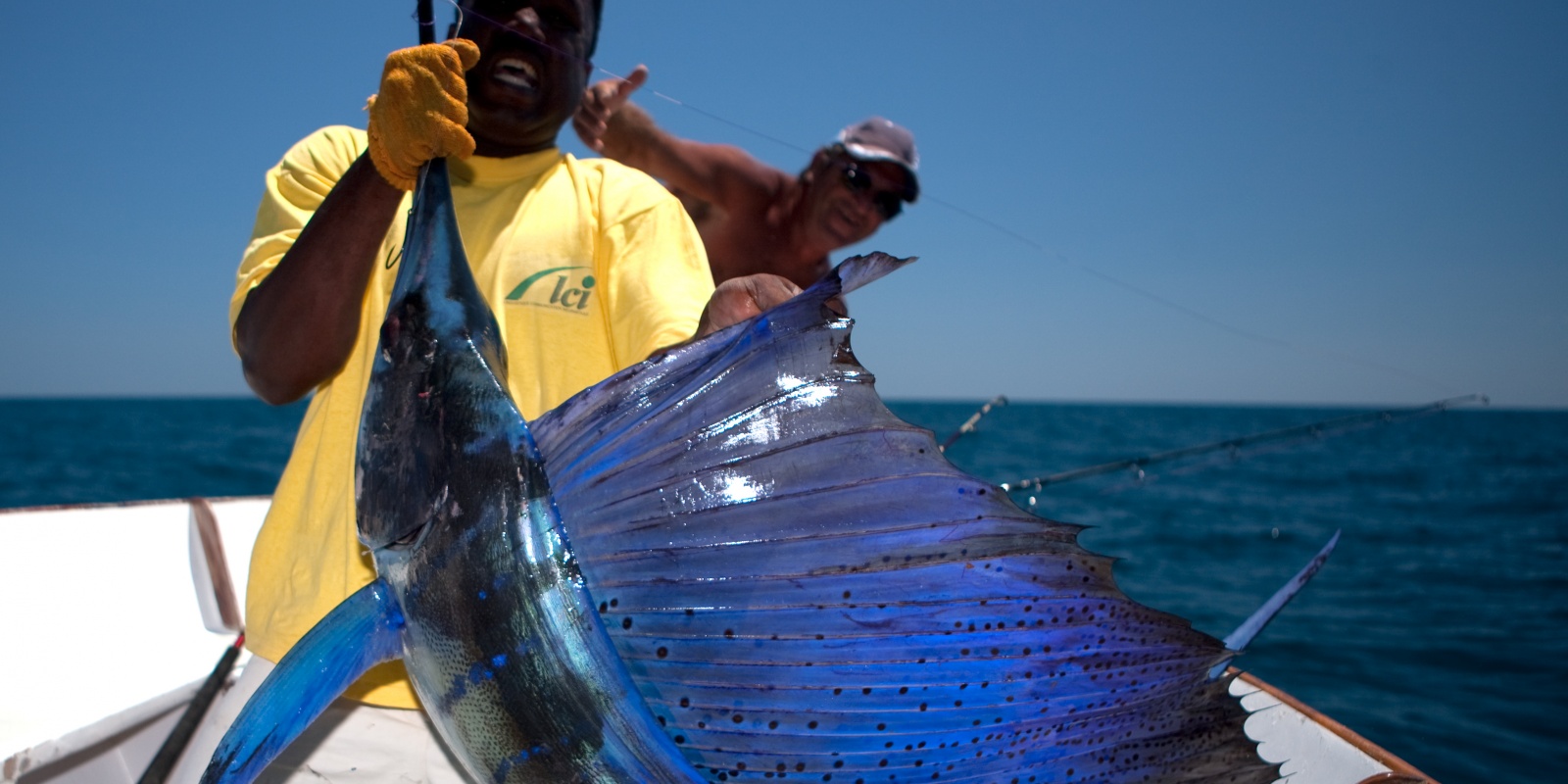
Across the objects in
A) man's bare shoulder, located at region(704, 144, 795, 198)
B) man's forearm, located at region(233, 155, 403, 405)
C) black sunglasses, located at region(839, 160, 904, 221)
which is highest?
man's bare shoulder, located at region(704, 144, 795, 198)

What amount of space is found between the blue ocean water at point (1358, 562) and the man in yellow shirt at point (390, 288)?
96cm

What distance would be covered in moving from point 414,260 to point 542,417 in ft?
0.93

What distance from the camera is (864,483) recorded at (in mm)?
921

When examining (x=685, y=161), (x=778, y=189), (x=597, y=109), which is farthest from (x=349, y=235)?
(x=778, y=189)

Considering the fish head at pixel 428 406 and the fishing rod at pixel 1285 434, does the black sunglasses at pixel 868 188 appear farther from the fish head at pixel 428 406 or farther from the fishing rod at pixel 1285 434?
the fish head at pixel 428 406

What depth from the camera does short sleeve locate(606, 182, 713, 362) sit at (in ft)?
4.56

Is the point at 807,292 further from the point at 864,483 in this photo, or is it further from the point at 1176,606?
the point at 1176,606

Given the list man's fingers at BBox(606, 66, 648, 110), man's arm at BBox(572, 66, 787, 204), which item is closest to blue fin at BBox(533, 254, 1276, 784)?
man's fingers at BBox(606, 66, 648, 110)

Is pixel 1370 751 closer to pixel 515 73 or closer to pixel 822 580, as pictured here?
pixel 822 580

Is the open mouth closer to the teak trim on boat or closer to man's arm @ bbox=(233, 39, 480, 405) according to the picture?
man's arm @ bbox=(233, 39, 480, 405)

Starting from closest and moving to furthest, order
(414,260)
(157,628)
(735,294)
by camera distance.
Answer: (414,260)
(735,294)
(157,628)

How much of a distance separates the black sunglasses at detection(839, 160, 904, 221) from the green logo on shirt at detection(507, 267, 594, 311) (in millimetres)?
2448

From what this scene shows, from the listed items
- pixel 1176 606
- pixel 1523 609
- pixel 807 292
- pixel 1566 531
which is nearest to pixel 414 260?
pixel 807 292

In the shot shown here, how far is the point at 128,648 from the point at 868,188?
10.2 ft
